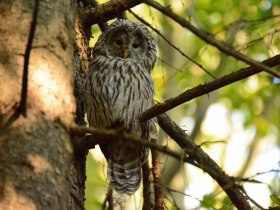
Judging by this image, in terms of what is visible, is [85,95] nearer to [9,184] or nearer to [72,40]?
[72,40]

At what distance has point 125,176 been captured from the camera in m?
3.91

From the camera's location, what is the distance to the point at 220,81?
2744 mm

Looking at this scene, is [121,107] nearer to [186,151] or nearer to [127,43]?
[127,43]

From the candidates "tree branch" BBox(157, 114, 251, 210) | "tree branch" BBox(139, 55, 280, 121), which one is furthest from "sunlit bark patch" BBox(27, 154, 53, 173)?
"tree branch" BBox(157, 114, 251, 210)

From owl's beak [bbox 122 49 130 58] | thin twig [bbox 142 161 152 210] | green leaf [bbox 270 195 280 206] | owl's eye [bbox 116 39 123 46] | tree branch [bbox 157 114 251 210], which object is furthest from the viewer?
owl's eye [bbox 116 39 123 46]

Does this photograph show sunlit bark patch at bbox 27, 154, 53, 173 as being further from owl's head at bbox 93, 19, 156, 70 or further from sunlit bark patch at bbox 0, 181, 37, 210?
owl's head at bbox 93, 19, 156, 70

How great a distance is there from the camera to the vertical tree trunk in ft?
7.08

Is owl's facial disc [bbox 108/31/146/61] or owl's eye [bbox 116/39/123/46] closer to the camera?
owl's facial disc [bbox 108/31/146/61]

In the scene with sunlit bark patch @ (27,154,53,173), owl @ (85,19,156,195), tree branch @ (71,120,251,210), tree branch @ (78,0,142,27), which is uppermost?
tree branch @ (78,0,142,27)

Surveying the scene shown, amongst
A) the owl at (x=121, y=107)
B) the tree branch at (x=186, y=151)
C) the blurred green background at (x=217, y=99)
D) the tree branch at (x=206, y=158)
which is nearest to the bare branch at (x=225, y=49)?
the tree branch at (x=186, y=151)

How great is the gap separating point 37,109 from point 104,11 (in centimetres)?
164

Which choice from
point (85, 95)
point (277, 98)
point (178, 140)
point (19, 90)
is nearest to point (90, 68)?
point (85, 95)

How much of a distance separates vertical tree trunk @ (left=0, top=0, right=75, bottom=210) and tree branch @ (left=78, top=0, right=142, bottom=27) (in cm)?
114

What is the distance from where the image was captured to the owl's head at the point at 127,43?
14.5 ft
